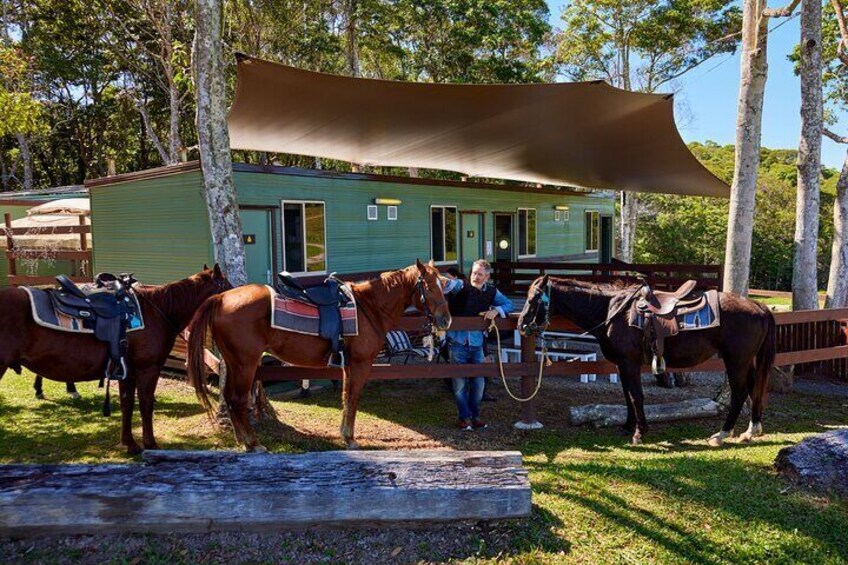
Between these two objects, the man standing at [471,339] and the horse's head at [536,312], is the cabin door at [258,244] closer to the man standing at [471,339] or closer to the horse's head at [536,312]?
the man standing at [471,339]

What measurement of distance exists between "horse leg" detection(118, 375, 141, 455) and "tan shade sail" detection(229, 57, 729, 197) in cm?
317

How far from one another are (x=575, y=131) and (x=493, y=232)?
14.5 feet

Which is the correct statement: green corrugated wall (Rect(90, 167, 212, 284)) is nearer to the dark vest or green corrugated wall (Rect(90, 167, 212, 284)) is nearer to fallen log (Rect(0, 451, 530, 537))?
the dark vest

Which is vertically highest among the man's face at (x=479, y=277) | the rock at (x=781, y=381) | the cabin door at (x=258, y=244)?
the cabin door at (x=258, y=244)

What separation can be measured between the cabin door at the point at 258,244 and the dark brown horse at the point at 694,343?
4.13 m

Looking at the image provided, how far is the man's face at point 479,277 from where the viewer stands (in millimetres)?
5590

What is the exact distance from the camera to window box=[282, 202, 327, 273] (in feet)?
27.4

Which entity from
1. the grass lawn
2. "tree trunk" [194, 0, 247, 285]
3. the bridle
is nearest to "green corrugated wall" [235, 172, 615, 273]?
"tree trunk" [194, 0, 247, 285]

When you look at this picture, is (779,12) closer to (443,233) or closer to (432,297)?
(432,297)

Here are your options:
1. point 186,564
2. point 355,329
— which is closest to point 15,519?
point 186,564

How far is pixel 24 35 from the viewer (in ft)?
67.1

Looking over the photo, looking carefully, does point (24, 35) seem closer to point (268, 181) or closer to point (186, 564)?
point (268, 181)

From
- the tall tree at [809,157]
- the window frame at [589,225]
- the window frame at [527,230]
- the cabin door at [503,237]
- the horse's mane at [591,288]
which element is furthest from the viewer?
the window frame at [589,225]

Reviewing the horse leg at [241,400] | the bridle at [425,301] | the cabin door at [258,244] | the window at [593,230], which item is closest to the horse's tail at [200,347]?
the horse leg at [241,400]
